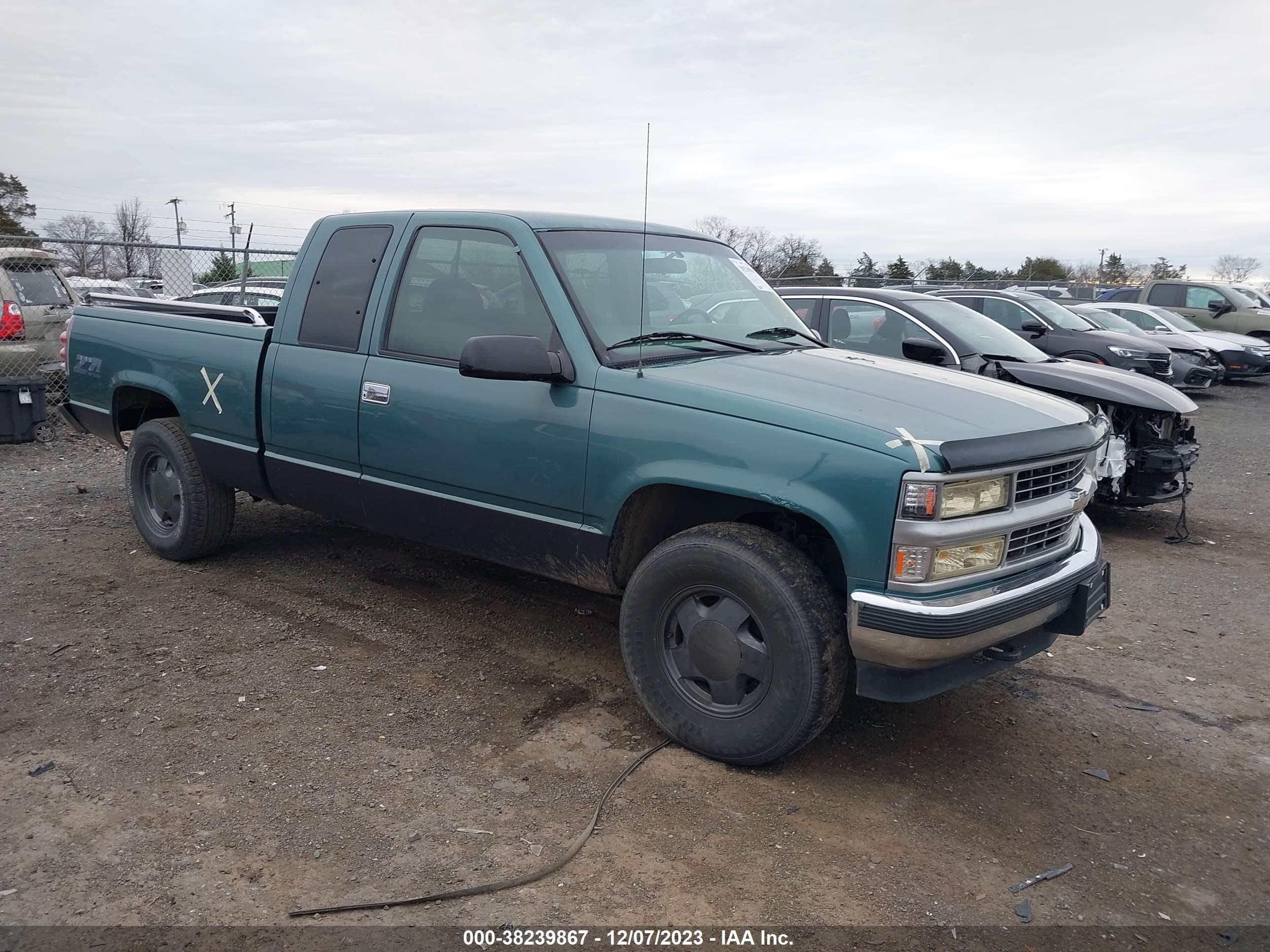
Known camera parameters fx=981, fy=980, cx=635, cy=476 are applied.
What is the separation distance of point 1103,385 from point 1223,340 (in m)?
13.6

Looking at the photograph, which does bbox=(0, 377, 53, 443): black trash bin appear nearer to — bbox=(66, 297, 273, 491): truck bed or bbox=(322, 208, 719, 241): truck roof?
bbox=(66, 297, 273, 491): truck bed

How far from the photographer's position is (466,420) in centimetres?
405

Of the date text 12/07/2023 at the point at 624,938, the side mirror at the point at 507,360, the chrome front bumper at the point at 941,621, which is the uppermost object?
the side mirror at the point at 507,360

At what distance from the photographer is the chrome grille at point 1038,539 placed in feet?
11.2

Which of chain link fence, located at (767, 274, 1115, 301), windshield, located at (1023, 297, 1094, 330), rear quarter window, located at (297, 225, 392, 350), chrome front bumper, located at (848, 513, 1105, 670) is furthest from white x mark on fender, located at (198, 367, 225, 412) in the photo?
chain link fence, located at (767, 274, 1115, 301)

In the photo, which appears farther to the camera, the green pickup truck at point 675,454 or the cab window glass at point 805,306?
the cab window glass at point 805,306

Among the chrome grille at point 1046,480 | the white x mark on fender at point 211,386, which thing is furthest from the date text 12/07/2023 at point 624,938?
the white x mark on fender at point 211,386

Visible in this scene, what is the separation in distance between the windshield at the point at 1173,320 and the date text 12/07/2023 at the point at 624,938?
18113 millimetres

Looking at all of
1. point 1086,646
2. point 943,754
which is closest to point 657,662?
point 943,754

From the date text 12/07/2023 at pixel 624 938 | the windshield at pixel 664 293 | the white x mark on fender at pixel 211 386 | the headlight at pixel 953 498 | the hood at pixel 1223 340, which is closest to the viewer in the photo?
the date text 12/07/2023 at pixel 624 938

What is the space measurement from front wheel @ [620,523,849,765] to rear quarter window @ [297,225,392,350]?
1.93 m

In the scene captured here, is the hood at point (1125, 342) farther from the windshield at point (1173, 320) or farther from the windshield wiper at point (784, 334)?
the windshield wiper at point (784, 334)

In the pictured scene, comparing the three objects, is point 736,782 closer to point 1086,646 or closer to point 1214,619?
point 1086,646

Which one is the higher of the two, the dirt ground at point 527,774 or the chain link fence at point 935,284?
the chain link fence at point 935,284
